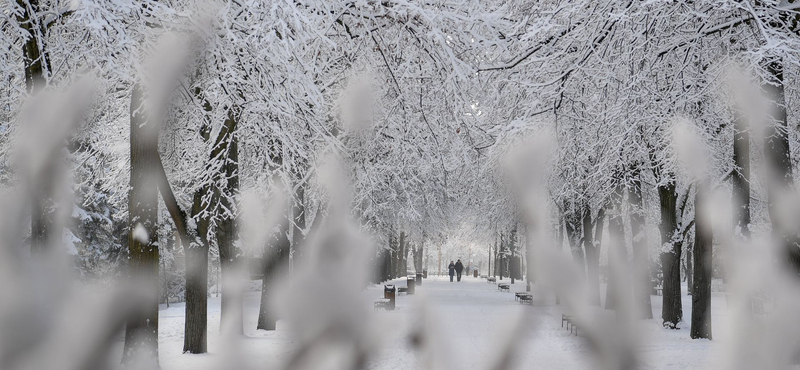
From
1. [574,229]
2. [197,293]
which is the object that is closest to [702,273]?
[197,293]

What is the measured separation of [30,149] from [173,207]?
298 centimetres

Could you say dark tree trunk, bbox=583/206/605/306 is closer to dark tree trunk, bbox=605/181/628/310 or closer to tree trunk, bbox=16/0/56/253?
dark tree trunk, bbox=605/181/628/310

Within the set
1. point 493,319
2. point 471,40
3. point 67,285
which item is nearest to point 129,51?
point 471,40

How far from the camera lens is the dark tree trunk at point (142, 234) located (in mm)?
8945

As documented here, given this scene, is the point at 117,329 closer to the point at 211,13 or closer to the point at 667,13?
the point at 211,13

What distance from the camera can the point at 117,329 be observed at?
18000mm

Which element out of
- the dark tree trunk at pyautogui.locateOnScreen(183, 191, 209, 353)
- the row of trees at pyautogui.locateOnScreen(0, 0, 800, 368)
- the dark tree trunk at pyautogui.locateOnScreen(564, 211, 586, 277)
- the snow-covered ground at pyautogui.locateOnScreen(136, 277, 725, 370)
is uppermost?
the row of trees at pyautogui.locateOnScreen(0, 0, 800, 368)

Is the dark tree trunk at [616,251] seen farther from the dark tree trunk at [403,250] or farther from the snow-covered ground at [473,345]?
the dark tree trunk at [403,250]

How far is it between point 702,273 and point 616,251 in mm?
6278

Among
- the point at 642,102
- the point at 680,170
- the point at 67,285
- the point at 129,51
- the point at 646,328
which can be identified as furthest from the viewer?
the point at 67,285

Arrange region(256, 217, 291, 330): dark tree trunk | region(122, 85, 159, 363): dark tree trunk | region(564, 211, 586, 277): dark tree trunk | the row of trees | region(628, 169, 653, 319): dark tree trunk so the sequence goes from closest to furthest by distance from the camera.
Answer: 1. the row of trees
2. region(122, 85, 159, 363): dark tree trunk
3. region(256, 217, 291, 330): dark tree trunk
4. region(628, 169, 653, 319): dark tree trunk
5. region(564, 211, 586, 277): dark tree trunk

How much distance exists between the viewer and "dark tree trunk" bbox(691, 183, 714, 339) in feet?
46.3

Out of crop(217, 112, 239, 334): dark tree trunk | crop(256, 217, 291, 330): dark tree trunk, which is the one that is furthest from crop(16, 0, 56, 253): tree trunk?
crop(256, 217, 291, 330): dark tree trunk

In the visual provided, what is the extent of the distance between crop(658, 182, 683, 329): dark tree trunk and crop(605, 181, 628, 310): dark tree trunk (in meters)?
2.84
